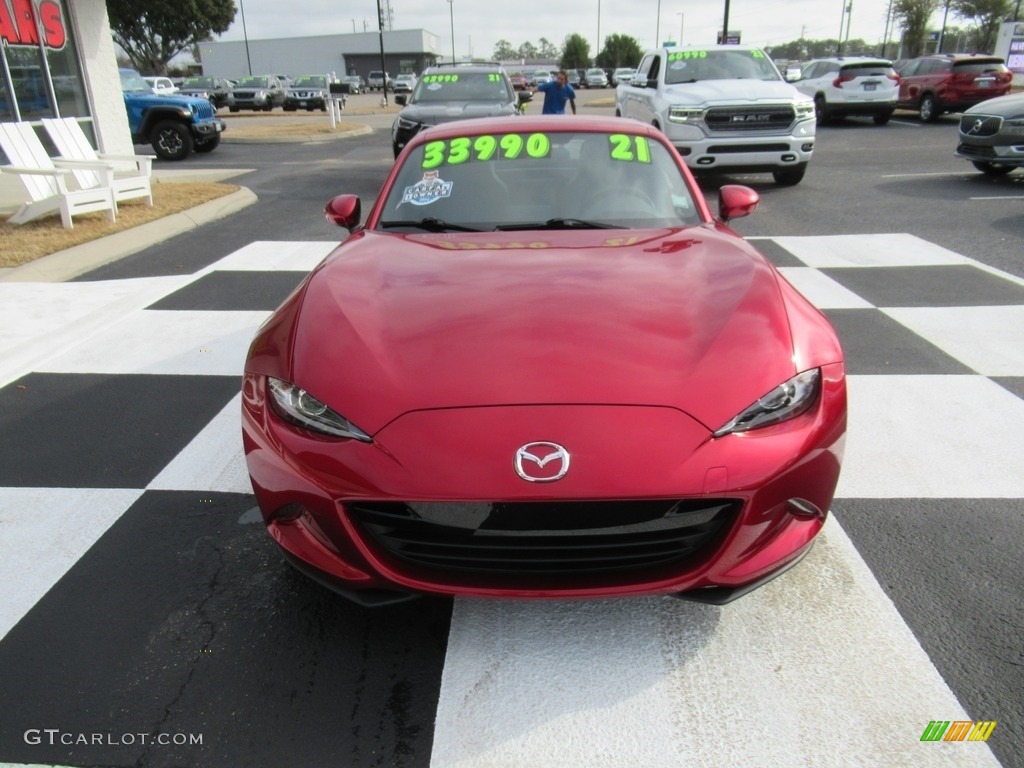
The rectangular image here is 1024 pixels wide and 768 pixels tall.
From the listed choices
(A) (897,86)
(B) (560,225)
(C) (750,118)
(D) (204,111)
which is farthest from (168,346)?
(A) (897,86)

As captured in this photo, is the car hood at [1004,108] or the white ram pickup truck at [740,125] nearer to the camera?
the car hood at [1004,108]

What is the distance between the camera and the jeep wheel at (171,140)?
51.9 ft

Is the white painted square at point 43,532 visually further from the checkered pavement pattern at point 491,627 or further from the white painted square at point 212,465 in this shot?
the white painted square at point 212,465

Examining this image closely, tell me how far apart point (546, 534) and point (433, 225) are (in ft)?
5.86

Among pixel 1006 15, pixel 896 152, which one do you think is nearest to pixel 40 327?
pixel 896 152

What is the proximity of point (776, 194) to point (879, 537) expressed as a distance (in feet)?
27.7

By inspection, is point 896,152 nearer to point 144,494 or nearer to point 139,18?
point 144,494

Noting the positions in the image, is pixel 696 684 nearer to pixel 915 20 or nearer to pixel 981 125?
pixel 981 125

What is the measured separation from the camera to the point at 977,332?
499 centimetres

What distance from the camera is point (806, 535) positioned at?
2.11 meters

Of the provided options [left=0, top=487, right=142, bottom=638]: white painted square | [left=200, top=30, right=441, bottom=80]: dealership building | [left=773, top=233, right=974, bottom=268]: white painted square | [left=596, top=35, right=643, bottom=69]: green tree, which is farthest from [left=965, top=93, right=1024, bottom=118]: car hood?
[left=200, top=30, right=441, bottom=80]: dealership building

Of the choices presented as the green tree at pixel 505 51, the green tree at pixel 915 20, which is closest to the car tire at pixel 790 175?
the green tree at pixel 915 20

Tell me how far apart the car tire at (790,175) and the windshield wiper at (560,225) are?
8.36m

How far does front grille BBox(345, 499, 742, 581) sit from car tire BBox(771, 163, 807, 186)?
9810 mm
